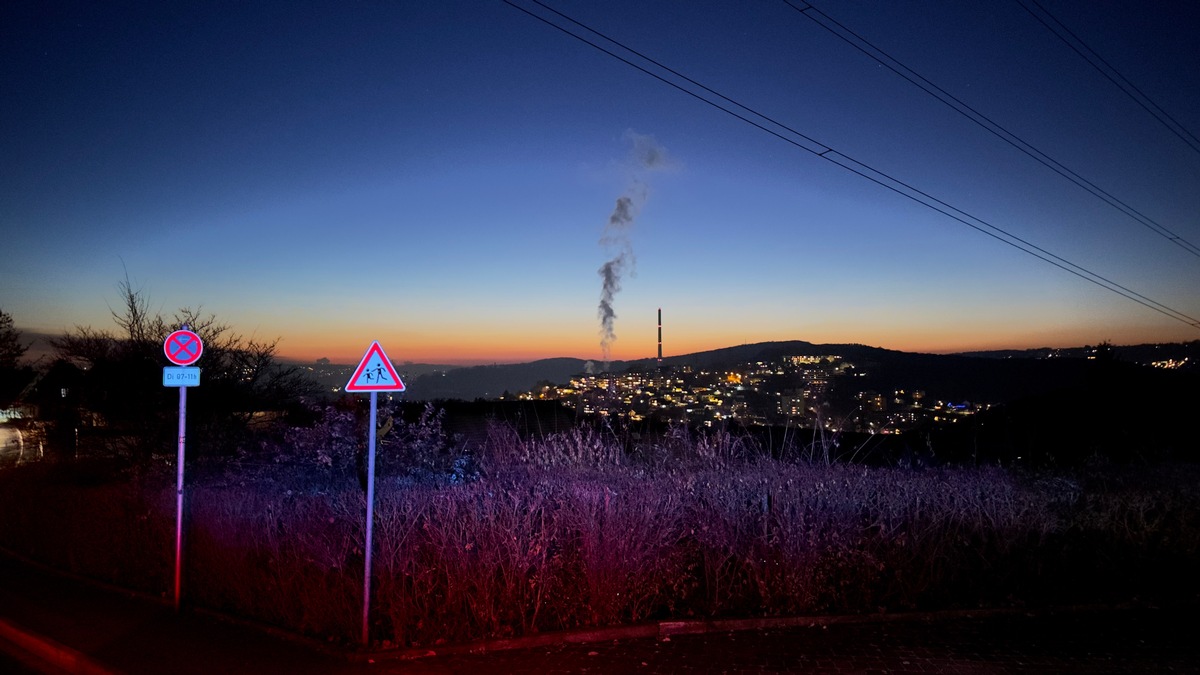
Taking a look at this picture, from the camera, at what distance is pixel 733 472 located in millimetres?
10367

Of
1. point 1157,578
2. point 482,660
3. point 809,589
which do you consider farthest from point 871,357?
point 482,660

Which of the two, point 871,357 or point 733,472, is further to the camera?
point 871,357

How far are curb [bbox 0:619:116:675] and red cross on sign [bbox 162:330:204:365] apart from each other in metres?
3.05

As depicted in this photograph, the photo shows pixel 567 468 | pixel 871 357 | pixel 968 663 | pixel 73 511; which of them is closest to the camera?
pixel 968 663

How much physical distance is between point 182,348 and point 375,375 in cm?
302

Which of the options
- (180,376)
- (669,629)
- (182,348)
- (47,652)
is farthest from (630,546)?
(47,652)

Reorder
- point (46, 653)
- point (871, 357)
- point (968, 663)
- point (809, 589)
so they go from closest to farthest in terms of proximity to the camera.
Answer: point (968, 663) → point (46, 653) → point (809, 589) → point (871, 357)

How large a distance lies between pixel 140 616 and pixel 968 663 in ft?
27.9

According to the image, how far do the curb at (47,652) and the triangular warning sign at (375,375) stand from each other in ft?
10.8

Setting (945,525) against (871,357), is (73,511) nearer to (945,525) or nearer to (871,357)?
(945,525)

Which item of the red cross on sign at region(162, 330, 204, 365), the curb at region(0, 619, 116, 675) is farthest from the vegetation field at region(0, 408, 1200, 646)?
the red cross on sign at region(162, 330, 204, 365)

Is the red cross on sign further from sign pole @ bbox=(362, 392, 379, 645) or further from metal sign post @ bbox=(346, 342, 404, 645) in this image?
sign pole @ bbox=(362, 392, 379, 645)

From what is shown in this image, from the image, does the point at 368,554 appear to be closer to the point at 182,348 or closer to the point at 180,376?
the point at 180,376

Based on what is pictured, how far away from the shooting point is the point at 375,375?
677 centimetres
